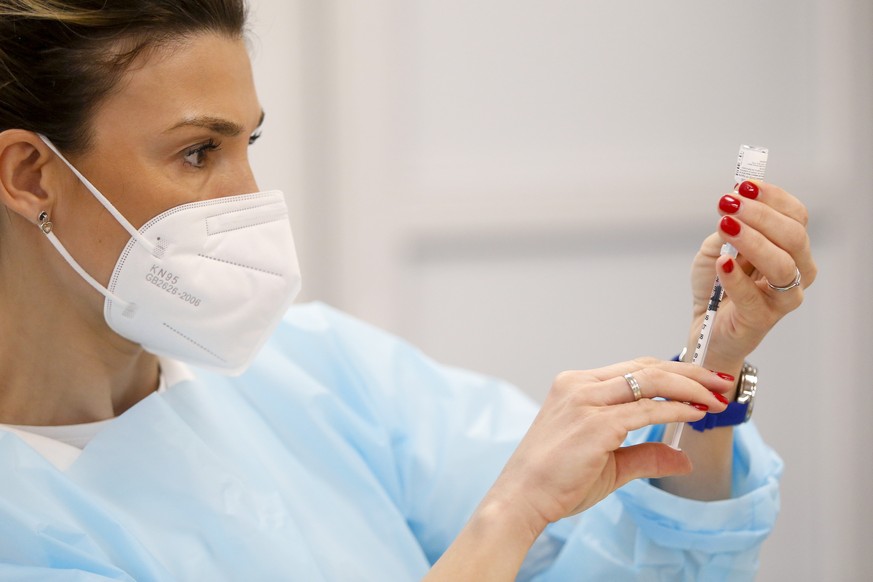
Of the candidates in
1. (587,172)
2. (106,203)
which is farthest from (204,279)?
(587,172)

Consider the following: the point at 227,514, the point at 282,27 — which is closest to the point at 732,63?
the point at 282,27

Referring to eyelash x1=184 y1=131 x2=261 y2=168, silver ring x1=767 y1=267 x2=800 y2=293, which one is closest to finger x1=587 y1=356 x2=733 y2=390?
silver ring x1=767 y1=267 x2=800 y2=293

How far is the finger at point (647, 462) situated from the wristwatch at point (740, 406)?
92mm

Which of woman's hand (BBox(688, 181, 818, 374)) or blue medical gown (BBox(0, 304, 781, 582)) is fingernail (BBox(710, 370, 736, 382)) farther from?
blue medical gown (BBox(0, 304, 781, 582))

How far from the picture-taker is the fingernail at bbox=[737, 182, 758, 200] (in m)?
0.88

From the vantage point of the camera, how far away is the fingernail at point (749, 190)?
2.90ft

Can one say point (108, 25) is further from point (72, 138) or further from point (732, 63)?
point (732, 63)

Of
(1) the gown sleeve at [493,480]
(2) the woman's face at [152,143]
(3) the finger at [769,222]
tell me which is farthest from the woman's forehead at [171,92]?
(3) the finger at [769,222]

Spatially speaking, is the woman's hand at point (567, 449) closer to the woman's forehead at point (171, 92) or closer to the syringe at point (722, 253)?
the syringe at point (722, 253)

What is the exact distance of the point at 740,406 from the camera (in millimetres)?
1041

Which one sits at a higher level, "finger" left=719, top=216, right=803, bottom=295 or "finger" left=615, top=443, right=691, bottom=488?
"finger" left=719, top=216, right=803, bottom=295

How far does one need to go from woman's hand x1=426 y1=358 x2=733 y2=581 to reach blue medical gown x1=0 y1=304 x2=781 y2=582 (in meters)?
0.21

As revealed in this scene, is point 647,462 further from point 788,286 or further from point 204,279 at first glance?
point 204,279

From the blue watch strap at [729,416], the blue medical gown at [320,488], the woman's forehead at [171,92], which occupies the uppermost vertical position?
the woman's forehead at [171,92]
